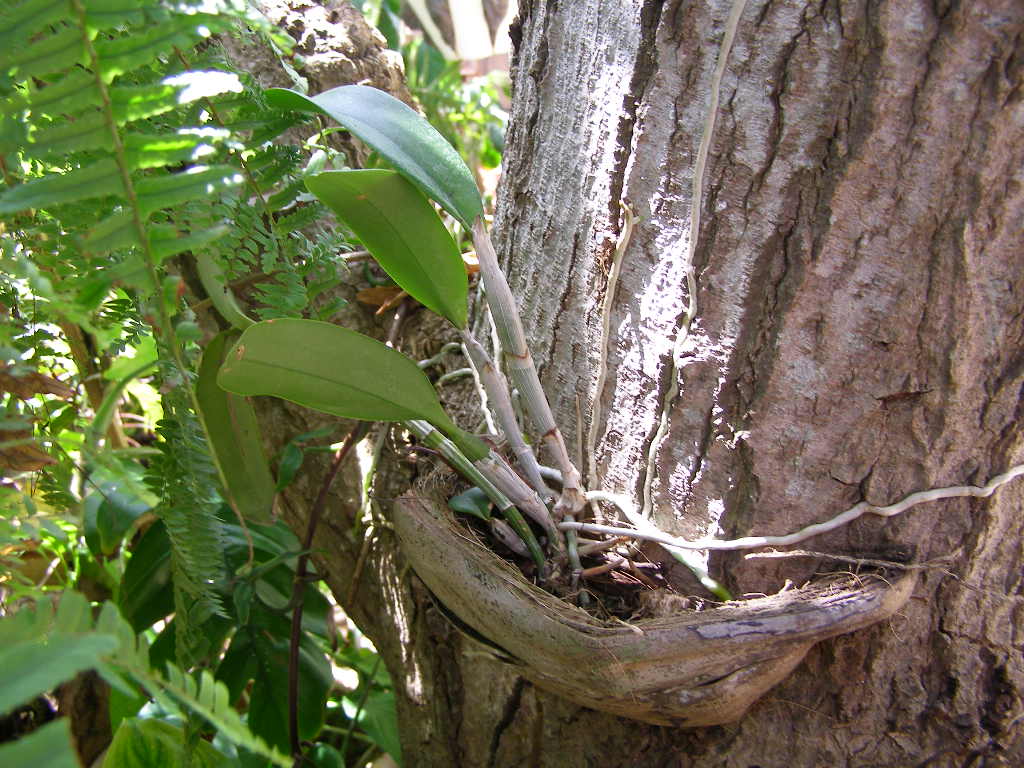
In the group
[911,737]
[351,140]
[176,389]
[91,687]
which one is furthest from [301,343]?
[91,687]

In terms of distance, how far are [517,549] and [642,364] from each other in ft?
0.61

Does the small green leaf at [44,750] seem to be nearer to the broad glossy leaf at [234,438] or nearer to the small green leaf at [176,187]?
the small green leaf at [176,187]

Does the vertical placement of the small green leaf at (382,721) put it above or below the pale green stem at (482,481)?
below

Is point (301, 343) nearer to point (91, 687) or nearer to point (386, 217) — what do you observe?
point (386, 217)

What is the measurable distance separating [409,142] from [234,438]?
0.31 metres

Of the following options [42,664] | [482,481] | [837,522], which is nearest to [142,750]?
[482,481]

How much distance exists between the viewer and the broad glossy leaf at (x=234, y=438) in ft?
2.11

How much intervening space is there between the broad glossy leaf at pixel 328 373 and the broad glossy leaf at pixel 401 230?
0.20ft

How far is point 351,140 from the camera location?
2.69ft

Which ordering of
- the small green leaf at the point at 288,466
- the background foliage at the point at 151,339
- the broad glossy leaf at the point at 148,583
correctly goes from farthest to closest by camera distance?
the broad glossy leaf at the point at 148,583 → the small green leaf at the point at 288,466 → the background foliage at the point at 151,339

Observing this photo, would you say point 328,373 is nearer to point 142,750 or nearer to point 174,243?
point 174,243

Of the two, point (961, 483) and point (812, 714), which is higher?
point (961, 483)

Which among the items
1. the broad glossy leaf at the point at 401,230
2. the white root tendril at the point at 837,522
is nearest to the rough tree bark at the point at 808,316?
the white root tendril at the point at 837,522

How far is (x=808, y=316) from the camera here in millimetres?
544
